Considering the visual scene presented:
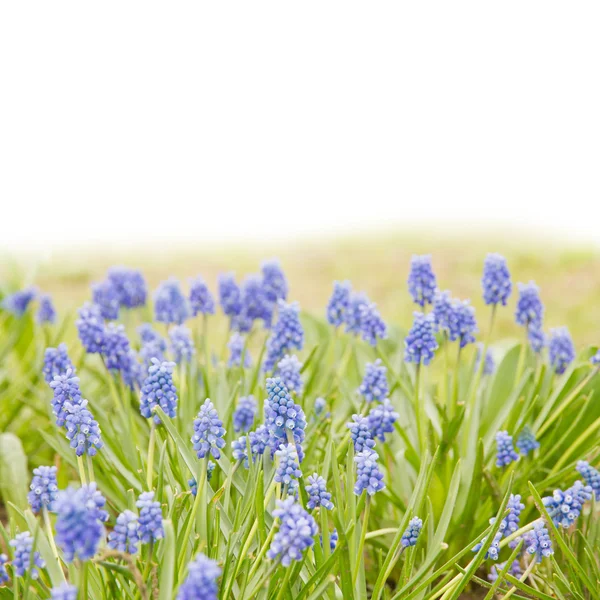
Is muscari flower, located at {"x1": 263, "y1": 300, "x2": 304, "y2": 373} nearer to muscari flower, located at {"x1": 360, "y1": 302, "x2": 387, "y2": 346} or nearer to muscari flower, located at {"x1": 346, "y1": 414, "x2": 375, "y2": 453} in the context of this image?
muscari flower, located at {"x1": 360, "y1": 302, "x2": 387, "y2": 346}

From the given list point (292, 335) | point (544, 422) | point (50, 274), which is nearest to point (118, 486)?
point (292, 335)

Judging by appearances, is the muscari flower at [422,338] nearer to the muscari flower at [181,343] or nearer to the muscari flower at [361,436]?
the muscari flower at [361,436]

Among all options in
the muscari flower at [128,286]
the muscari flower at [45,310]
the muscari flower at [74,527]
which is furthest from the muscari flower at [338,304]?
the muscari flower at [74,527]

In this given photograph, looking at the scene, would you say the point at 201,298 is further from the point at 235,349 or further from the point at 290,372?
the point at 290,372

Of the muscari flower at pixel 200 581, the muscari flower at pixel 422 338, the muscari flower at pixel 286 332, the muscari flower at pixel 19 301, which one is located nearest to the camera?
the muscari flower at pixel 200 581

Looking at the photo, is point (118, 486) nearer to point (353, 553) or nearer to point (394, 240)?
point (353, 553)

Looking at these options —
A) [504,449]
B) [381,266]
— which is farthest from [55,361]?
[381,266]

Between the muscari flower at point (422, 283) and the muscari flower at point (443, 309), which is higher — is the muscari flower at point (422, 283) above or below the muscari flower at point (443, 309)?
above

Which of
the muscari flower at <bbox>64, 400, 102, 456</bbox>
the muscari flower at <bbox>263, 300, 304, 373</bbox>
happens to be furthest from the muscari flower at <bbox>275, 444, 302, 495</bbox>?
the muscari flower at <bbox>263, 300, 304, 373</bbox>
